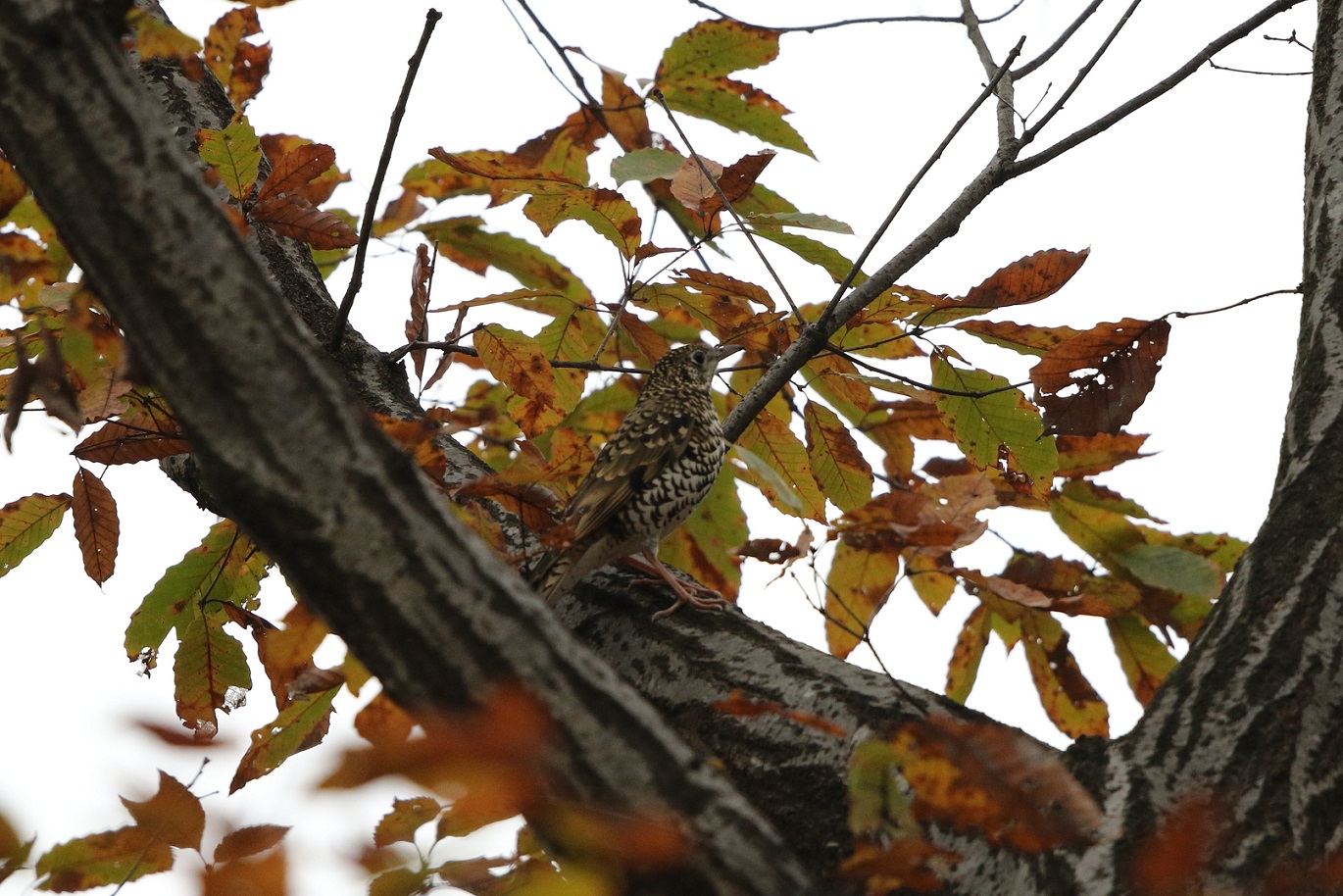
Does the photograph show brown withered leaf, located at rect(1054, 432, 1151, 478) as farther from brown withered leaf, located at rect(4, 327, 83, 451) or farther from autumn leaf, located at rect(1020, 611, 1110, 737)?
brown withered leaf, located at rect(4, 327, 83, 451)

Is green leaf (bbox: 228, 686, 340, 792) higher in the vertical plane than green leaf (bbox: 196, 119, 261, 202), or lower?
Answer: lower

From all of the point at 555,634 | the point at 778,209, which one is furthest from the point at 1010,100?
the point at 555,634

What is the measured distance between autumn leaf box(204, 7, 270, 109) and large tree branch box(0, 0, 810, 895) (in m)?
3.18

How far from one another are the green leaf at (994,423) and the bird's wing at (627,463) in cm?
126

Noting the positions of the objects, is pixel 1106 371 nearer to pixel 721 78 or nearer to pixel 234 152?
pixel 721 78

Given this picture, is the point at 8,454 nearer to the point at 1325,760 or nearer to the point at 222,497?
the point at 222,497

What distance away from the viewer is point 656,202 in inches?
196

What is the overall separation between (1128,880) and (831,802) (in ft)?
2.24

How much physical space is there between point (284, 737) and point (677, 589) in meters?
1.21

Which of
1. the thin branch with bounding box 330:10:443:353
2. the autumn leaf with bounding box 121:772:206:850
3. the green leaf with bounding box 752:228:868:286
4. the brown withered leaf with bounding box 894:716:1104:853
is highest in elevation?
the thin branch with bounding box 330:10:443:353

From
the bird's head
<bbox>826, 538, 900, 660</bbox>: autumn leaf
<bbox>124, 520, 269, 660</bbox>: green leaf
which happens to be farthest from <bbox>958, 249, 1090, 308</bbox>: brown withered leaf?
<bbox>124, 520, 269, 660</bbox>: green leaf

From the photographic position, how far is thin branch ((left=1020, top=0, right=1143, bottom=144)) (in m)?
3.46

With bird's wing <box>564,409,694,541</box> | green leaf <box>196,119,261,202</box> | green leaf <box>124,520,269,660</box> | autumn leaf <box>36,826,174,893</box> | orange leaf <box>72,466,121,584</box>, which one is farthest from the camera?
bird's wing <box>564,409,694,541</box>

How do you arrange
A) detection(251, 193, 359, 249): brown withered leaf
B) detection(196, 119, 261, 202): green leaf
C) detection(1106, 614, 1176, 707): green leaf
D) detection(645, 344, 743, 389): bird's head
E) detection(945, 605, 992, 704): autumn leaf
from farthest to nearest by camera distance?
detection(645, 344, 743, 389): bird's head < detection(945, 605, 992, 704): autumn leaf < detection(1106, 614, 1176, 707): green leaf < detection(251, 193, 359, 249): brown withered leaf < detection(196, 119, 261, 202): green leaf
